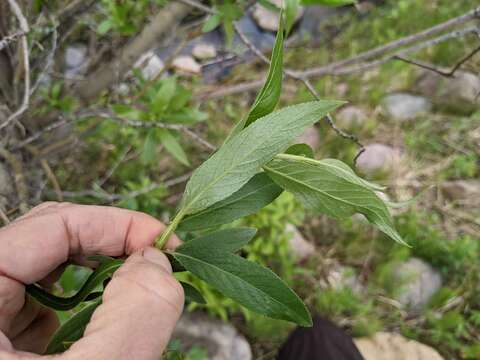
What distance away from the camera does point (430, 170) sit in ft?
9.68

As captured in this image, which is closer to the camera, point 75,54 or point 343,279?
point 343,279

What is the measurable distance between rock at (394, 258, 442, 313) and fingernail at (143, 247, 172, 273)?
2.01 metres

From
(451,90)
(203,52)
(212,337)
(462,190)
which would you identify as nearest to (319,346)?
(212,337)

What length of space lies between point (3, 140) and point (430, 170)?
8.44 ft

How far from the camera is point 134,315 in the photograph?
0.62 meters

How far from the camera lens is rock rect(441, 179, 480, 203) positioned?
2895 mm

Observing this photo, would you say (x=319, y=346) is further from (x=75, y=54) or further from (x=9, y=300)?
(x=75, y=54)

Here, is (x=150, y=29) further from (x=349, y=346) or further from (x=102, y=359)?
(x=349, y=346)

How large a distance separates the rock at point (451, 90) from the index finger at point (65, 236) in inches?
120

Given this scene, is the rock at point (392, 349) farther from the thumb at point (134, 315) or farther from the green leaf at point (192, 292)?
the thumb at point (134, 315)

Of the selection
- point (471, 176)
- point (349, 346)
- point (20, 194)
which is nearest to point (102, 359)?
point (20, 194)

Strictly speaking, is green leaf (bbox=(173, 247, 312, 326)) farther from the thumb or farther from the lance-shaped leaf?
the lance-shaped leaf

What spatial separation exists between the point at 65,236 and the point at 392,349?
1.92 meters

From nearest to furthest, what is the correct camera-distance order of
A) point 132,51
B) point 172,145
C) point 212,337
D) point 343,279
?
point 172,145 < point 132,51 < point 212,337 < point 343,279
